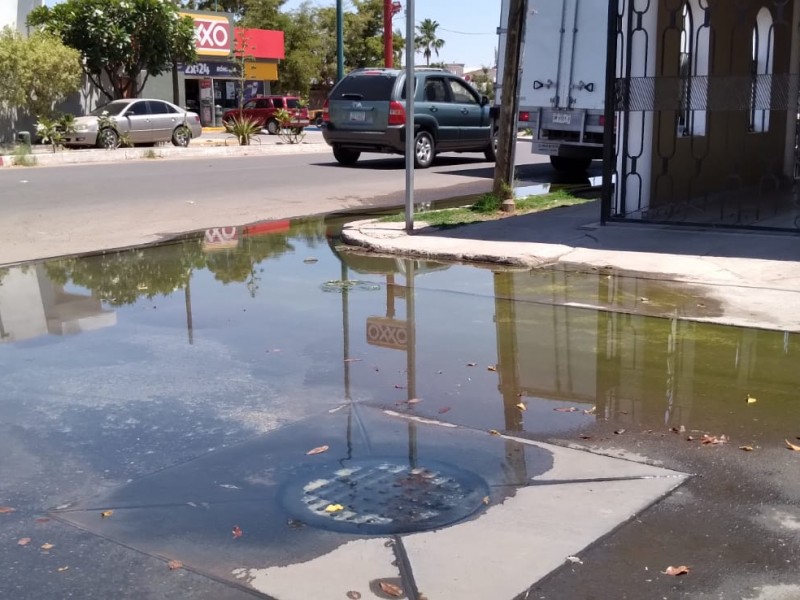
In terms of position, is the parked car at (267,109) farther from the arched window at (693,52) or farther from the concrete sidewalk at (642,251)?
the concrete sidewalk at (642,251)

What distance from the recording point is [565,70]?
1667 centimetres

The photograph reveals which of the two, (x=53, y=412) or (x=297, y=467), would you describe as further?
(x=53, y=412)

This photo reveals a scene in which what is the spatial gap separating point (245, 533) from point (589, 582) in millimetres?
1375

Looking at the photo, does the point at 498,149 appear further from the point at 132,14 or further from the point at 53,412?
the point at 132,14

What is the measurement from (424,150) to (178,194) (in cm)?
676

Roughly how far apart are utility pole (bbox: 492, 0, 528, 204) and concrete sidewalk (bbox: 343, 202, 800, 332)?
24.2 inches

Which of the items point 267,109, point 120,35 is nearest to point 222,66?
point 267,109

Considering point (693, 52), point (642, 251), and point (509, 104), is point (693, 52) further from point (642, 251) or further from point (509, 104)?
point (642, 251)

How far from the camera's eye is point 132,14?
31.8 meters

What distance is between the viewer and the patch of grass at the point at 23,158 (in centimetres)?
2211

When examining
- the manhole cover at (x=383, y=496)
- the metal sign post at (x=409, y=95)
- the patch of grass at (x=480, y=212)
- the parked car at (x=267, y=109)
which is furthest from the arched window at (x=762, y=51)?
the parked car at (x=267, y=109)

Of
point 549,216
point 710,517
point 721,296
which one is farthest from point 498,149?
point 710,517

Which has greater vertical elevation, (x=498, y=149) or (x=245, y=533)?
(x=498, y=149)

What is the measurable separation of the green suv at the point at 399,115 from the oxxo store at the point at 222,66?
1976cm
